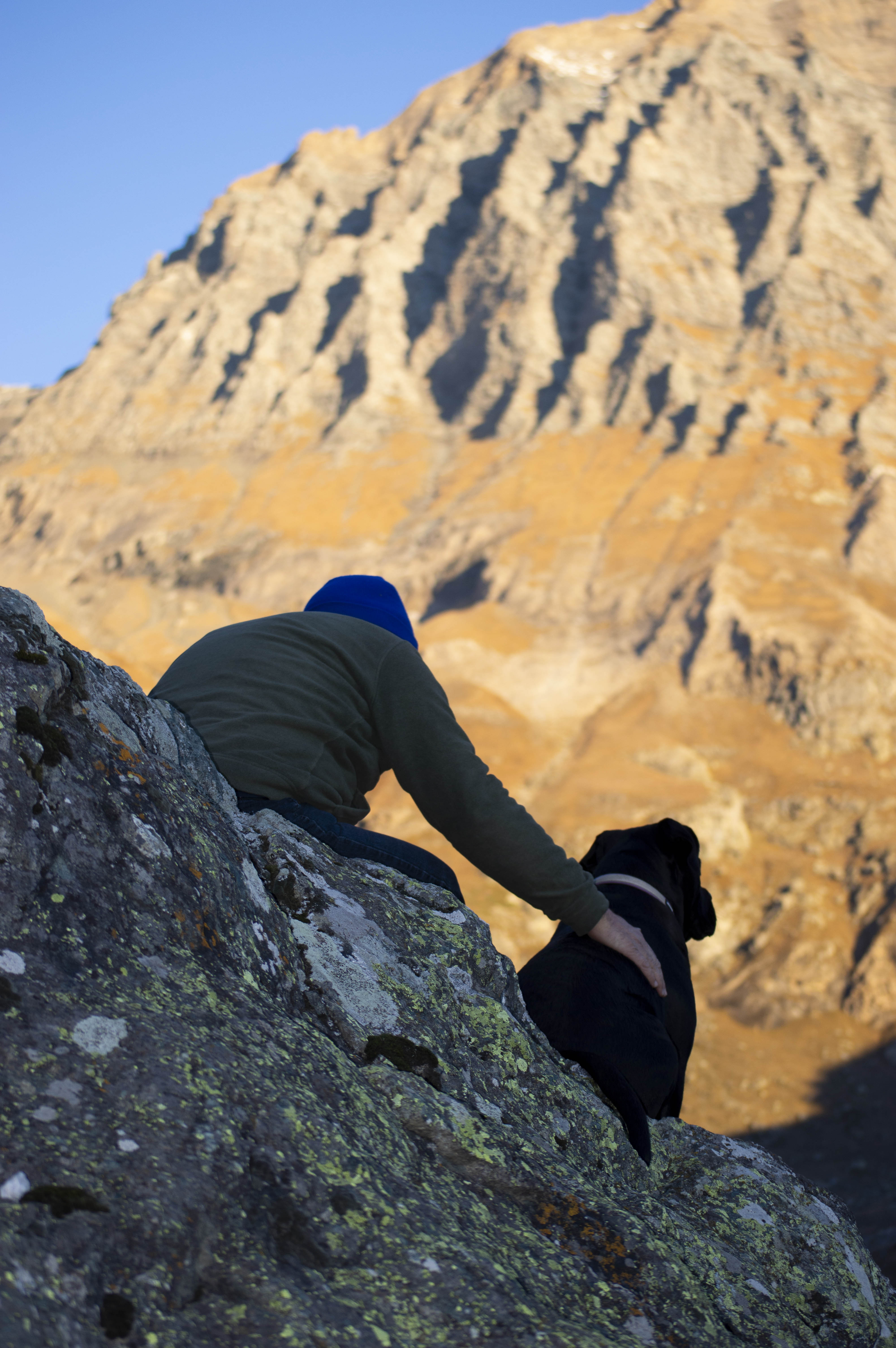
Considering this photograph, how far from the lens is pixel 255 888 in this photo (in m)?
2.63

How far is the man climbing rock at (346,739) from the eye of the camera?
293 centimetres

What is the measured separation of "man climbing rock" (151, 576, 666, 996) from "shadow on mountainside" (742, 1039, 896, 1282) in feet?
49.9

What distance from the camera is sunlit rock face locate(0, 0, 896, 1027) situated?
29078 millimetres

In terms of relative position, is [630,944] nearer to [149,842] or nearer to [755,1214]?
[755,1214]

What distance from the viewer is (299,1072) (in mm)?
2150

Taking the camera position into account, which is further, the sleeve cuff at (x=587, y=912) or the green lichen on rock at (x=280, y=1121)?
the sleeve cuff at (x=587, y=912)

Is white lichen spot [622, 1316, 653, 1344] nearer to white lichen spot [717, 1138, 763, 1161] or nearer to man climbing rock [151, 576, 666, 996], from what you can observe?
man climbing rock [151, 576, 666, 996]

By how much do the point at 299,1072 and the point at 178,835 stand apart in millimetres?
636

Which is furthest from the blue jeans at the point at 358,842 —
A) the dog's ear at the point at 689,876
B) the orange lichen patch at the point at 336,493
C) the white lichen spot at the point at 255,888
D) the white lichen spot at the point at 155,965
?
the orange lichen patch at the point at 336,493

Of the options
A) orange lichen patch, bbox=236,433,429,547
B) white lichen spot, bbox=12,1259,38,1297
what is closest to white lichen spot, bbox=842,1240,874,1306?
white lichen spot, bbox=12,1259,38,1297

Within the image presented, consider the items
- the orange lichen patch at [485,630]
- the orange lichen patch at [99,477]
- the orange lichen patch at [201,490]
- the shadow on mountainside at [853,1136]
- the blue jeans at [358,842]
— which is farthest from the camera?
the orange lichen patch at [99,477]

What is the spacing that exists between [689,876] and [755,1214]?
1525 mm

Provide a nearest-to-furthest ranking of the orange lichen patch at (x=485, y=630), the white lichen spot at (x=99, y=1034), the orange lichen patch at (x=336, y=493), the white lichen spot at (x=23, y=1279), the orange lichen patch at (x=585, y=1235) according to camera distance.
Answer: the white lichen spot at (x=23, y=1279)
the white lichen spot at (x=99, y=1034)
the orange lichen patch at (x=585, y=1235)
the orange lichen patch at (x=485, y=630)
the orange lichen patch at (x=336, y=493)

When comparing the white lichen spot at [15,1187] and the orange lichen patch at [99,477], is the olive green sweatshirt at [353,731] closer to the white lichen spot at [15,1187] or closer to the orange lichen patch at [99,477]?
the white lichen spot at [15,1187]
